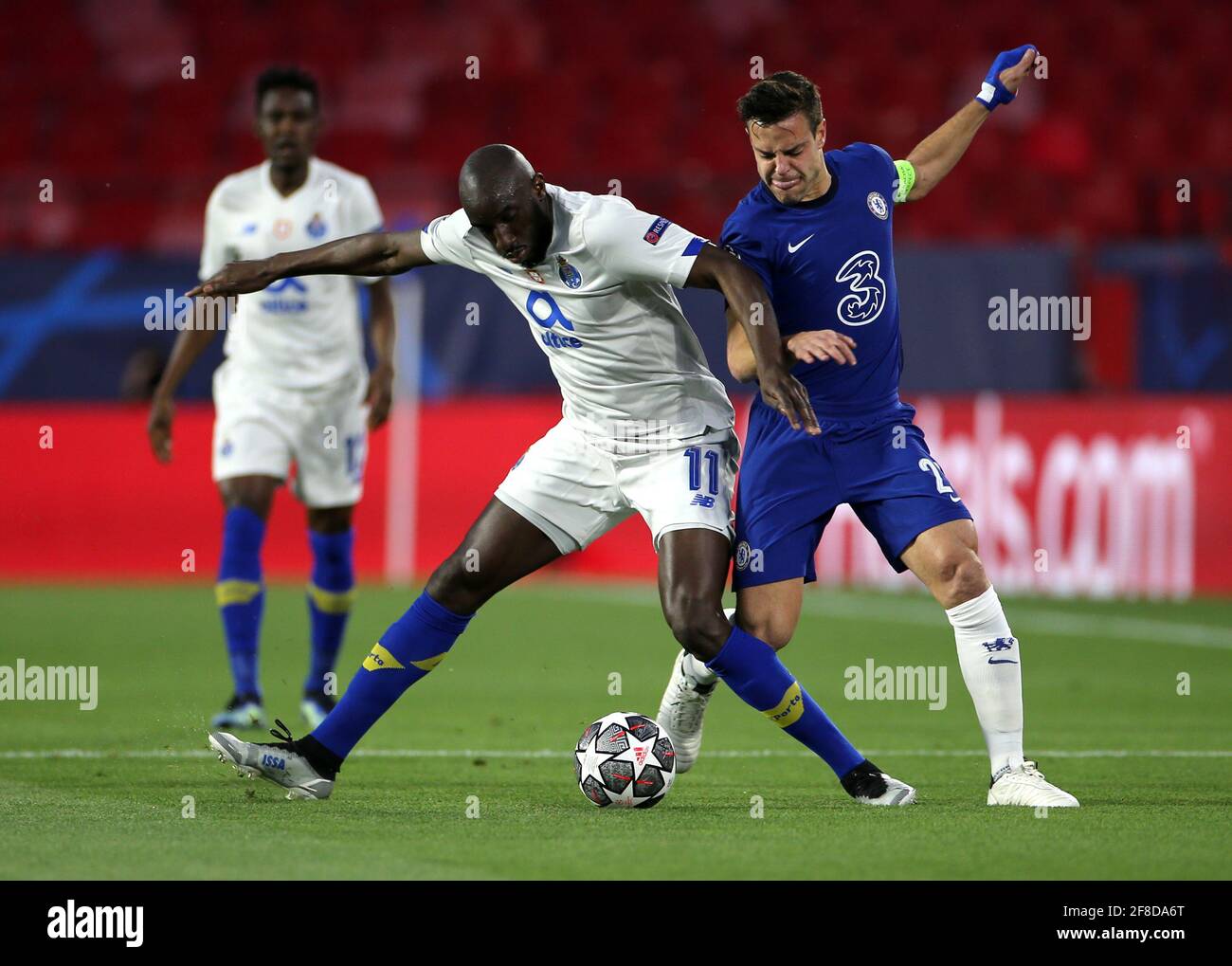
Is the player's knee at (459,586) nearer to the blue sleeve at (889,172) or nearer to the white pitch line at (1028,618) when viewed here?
the blue sleeve at (889,172)

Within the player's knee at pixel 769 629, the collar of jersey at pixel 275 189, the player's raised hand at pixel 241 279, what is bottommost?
the player's knee at pixel 769 629

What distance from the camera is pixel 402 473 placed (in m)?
15.9

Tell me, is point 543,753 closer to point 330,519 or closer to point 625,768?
point 625,768

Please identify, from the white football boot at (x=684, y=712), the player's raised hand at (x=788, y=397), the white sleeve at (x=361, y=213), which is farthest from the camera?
the white sleeve at (x=361, y=213)

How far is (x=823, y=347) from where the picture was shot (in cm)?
557

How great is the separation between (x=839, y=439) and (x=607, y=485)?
78cm

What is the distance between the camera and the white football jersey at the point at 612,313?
18.9 ft

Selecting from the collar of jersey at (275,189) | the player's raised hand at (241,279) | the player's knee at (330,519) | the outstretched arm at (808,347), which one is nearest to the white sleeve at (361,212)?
the collar of jersey at (275,189)

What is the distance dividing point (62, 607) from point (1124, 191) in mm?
11132

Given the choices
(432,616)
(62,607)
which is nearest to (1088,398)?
(62,607)

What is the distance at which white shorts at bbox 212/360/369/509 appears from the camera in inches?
333

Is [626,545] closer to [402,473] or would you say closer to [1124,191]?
[402,473]

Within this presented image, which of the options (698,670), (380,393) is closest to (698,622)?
(698,670)

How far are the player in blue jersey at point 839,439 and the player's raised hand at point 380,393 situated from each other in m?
2.76
